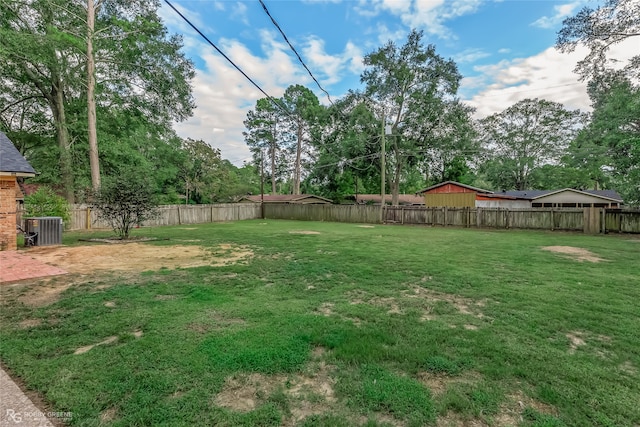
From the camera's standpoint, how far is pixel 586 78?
1193 centimetres

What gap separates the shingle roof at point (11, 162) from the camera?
7.77 metres

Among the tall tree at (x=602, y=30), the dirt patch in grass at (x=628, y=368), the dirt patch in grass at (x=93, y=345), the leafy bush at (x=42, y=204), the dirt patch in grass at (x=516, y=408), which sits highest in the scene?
the tall tree at (x=602, y=30)

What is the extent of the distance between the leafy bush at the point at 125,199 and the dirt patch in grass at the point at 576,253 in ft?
40.0

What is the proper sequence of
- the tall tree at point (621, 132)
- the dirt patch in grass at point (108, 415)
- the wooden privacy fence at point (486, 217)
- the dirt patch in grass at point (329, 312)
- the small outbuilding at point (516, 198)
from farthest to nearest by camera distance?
the small outbuilding at point (516, 198)
the wooden privacy fence at point (486, 217)
the tall tree at point (621, 132)
the dirt patch in grass at point (329, 312)
the dirt patch in grass at point (108, 415)

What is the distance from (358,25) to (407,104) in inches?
647

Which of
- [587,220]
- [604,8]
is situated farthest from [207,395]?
[587,220]

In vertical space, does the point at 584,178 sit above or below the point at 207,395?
above

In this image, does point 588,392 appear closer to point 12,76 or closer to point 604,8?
point 604,8

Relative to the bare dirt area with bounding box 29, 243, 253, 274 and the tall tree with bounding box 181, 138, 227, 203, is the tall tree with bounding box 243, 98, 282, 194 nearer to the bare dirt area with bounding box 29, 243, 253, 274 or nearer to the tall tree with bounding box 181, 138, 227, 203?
the tall tree with bounding box 181, 138, 227, 203

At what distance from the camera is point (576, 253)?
26.1 feet

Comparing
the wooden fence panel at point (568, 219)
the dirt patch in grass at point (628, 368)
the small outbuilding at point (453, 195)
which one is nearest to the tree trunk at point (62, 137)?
the dirt patch in grass at point (628, 368)

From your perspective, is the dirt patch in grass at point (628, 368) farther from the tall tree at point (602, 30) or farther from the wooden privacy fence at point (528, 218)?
the wooden privacy fence at point (528, 218)

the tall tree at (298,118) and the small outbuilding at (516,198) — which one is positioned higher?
the tall tree at (298,118)

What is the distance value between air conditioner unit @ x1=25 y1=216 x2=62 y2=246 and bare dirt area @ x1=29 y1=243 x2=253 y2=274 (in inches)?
32.5
